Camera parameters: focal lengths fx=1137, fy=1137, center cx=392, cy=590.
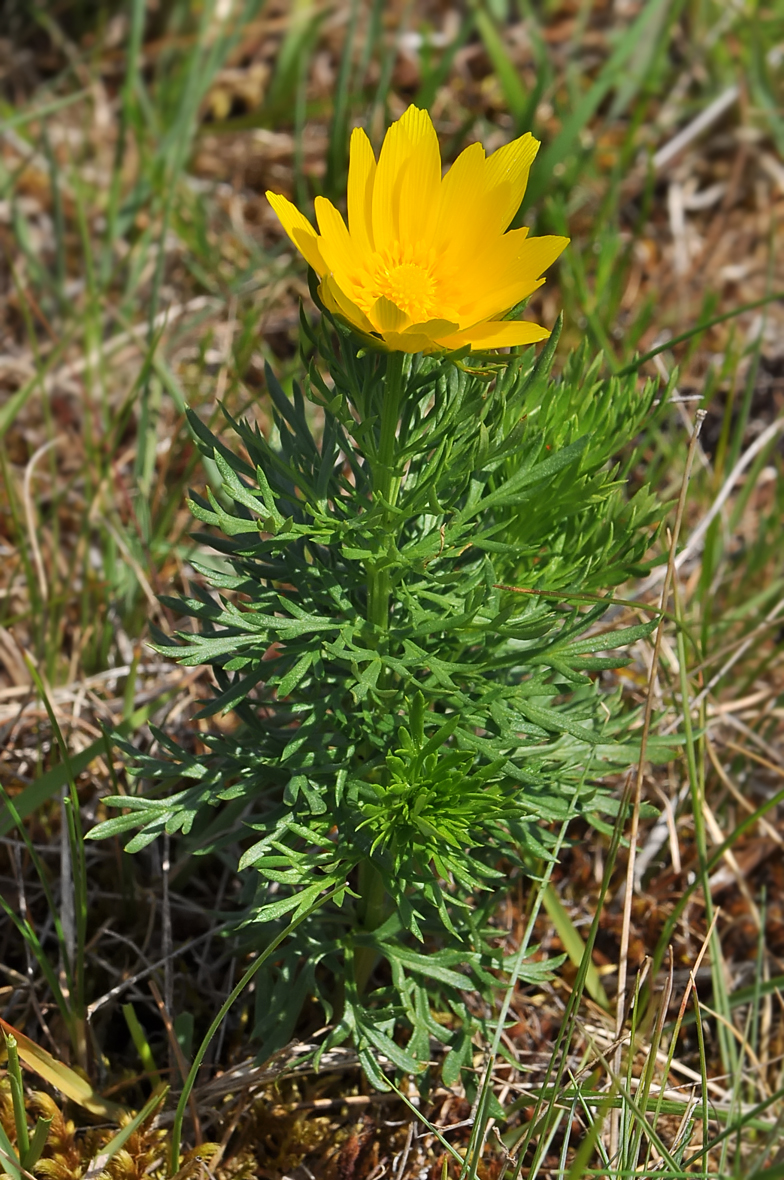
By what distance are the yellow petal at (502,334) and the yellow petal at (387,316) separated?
0.34 feet

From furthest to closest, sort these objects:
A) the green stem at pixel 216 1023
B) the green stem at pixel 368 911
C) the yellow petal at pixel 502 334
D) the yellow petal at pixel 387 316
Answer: the green stem at pixel 368 911 < the green stem at pixel 216 1023 < the yellow petal at pixel 502 334 < the yellow petal at pixel 387 316

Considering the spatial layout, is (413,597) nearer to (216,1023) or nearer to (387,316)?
(387,316)

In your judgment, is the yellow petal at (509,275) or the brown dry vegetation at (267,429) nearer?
the yellow petal at (509,275)

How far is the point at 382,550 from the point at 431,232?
49cm

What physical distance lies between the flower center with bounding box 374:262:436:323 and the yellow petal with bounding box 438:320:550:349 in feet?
0.33

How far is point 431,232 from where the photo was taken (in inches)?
68.0

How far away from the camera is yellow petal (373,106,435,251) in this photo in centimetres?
169

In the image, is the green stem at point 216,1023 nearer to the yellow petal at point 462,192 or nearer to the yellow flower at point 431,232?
the yellow flower at point 431,232

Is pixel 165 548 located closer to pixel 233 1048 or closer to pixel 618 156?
pixel 233 1048

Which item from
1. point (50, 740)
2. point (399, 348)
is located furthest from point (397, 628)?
point (50, 740)

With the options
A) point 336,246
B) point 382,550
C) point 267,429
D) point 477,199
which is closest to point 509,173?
point 477,199

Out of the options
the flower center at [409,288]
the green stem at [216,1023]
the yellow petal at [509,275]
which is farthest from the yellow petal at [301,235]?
the green stem at [216,1023]

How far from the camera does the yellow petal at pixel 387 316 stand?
1.42 metres

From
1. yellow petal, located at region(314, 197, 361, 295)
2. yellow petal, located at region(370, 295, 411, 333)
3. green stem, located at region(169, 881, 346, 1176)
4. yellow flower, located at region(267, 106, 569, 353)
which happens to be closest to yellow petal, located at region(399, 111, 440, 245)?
yellow flower, located at region(267, 106, 569, 353)
